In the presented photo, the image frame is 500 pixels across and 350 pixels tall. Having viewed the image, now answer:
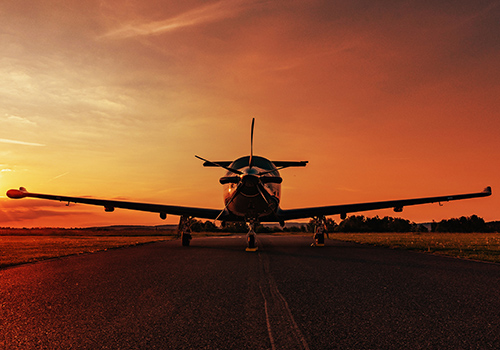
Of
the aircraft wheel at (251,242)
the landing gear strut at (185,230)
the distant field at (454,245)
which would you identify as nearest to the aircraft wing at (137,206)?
the landing gear strut at (185,230)

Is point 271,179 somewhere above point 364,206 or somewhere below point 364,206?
above

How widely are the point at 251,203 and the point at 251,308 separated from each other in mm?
12059

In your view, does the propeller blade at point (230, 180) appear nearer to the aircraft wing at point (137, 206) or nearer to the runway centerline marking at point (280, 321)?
the aircraft wing at point (137, 206)

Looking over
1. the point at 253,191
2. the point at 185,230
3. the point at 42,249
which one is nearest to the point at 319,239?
the point at 253,191

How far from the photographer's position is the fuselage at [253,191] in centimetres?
1717

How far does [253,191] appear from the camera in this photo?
17484 millimetres

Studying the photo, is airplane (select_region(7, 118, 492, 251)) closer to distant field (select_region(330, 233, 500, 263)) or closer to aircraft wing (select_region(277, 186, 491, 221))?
aircraft wing (select_region(277, 186, 491, 221))

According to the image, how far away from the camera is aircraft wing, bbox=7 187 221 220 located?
21.6 m

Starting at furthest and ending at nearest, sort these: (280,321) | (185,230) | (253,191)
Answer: (185,230) < (253,191) < (280,321)

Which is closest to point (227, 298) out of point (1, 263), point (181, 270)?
point (181, 270)

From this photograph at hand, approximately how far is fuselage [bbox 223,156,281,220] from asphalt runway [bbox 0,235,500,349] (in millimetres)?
6739

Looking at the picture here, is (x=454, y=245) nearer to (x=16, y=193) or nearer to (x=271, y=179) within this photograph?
(x=271, y=179)

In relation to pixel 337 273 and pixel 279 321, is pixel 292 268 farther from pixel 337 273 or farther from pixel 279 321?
pixel 279 321

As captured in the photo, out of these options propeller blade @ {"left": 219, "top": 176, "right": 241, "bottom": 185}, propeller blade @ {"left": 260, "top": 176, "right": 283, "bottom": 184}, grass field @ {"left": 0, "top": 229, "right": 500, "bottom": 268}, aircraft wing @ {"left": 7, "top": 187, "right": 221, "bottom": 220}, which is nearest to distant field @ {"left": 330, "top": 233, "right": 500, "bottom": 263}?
grass field @ {"left": 0, "top": 229, "right": 500, "bottom": 268}
